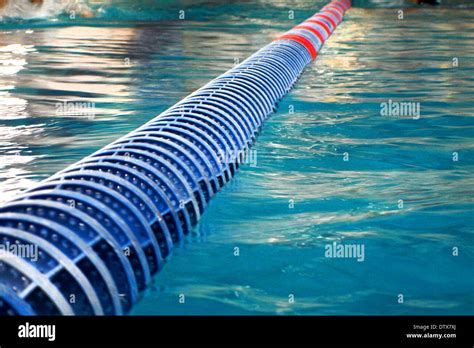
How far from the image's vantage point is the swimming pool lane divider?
9.14 ft

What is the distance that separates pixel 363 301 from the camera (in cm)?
362

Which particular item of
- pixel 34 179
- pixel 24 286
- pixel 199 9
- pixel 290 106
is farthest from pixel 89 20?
pixel 24 286

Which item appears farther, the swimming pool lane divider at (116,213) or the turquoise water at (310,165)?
the turquoise water at (310,165)

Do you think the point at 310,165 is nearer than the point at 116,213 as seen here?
No

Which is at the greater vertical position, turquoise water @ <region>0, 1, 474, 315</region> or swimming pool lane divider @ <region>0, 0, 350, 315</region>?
swimming pool lane divider @ <region>0, 0, 350, 315</region>

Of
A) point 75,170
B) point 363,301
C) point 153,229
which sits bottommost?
point 363,301

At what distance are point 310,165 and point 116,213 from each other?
2565mm

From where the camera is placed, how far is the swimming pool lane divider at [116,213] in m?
2.79

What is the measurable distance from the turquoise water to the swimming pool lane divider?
198mm

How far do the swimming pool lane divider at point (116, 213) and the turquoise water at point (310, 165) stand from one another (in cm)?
20

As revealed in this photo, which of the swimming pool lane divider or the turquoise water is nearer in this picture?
the swimming pool lane divider

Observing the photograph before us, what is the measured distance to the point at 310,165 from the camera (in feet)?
19.3
